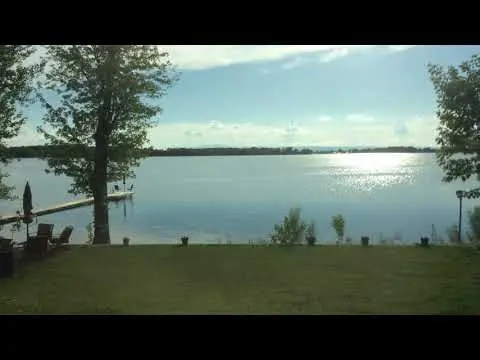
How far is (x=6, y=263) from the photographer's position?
4.79m

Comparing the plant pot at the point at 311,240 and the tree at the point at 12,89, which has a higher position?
the tree at the point at 12,89

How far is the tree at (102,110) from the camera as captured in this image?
17.4 feet

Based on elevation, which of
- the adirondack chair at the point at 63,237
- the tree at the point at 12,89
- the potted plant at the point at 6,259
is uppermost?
the tree at the point at 12,89

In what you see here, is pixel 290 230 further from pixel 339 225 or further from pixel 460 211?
pixel 460 211

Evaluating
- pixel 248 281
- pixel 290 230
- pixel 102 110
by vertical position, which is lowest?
pixel 248 281

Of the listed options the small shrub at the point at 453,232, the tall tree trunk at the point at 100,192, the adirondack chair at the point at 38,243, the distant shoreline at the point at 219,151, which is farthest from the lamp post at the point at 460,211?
the adirondack chair at the point at 38,243

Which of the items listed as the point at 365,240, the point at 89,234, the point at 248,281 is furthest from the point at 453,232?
the point at 89,234

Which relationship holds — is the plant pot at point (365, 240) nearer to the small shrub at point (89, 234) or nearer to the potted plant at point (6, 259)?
the small shrub at point (89, 234)

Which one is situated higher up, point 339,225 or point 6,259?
point 339,225

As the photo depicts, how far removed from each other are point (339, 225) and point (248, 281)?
132 centimetres

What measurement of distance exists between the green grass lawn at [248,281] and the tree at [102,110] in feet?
2.01

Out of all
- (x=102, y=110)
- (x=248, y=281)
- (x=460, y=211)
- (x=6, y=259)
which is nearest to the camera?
(x=248, y=281)

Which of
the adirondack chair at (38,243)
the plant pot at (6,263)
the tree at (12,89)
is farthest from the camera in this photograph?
the adirondack chair at (38,243)

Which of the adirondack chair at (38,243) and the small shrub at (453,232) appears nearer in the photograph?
the adirondack chair at (38,243)
